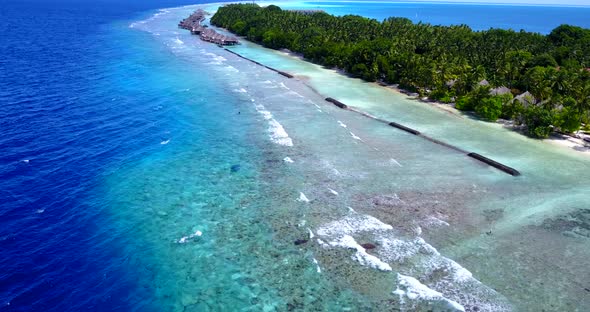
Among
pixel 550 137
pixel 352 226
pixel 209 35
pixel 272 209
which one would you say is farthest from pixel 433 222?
pixel 209 35

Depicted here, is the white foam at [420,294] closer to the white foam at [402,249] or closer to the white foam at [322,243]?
the white foam at [402,249]

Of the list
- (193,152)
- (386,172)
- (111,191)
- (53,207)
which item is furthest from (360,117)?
(53,207)

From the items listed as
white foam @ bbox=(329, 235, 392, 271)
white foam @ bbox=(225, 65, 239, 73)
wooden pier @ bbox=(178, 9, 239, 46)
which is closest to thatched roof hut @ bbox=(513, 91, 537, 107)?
white foam @ bbox=(329, 235, 392, 271)

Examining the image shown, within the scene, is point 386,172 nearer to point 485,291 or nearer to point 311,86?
point 485,291

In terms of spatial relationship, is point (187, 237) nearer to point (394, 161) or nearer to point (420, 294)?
point (420, 294)

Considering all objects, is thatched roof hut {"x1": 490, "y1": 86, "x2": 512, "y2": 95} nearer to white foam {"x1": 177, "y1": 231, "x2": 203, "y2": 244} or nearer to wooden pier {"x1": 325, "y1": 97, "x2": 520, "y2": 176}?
wooden pier {"x1": 325, "y1": 97, "x2": 520, "y2": 176}

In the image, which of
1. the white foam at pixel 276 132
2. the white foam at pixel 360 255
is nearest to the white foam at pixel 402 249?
the white foam at pixel 360 255

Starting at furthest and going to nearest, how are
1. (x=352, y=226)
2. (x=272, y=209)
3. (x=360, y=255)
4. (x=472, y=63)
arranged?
(x=472, y=63) < (x=272, y=209) < (x=352, y=226) < (x=360, y=255)
